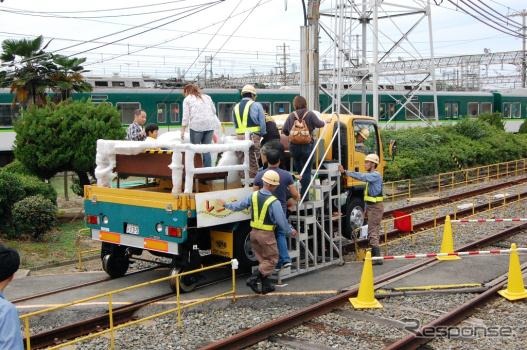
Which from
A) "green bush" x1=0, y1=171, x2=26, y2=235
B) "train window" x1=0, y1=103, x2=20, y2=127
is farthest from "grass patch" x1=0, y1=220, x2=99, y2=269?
"train window" x1=0, y1=103, x2=20, y2=127

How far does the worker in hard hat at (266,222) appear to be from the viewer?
8.39 m

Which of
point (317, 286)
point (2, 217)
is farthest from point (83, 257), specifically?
point (317, 286)

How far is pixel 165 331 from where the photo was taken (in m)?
7.35

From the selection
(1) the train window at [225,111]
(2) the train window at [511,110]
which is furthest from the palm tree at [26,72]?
(2) the train window at [511,110]

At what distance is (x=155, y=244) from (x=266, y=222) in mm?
1597

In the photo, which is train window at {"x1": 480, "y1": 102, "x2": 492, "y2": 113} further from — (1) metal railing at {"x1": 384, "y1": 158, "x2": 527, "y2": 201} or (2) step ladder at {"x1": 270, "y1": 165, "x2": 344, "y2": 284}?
(2) step ladder at {"x1": 270, "y1": 165, "x2": 344, "y2": 284}

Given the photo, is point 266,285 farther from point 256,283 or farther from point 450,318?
point 450,318

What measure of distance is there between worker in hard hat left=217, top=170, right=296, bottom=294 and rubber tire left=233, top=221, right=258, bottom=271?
0.51 m

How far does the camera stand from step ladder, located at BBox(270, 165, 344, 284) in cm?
956

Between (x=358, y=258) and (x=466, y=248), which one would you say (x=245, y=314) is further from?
(x=466, y=248)

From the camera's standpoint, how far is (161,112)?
2770 centimetres

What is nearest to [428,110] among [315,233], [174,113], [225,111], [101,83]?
[225,111]

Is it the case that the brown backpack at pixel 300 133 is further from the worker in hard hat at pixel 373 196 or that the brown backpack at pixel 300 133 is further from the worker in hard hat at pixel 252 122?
the worker in hard hat at pixel 373 196

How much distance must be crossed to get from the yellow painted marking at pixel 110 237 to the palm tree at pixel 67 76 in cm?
1341
